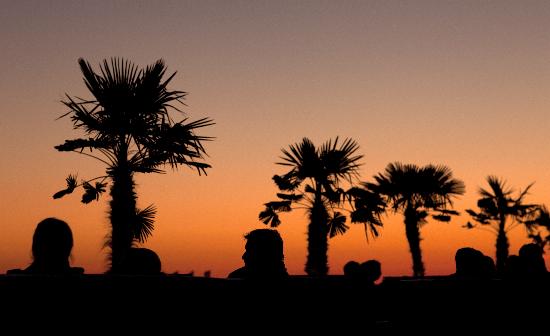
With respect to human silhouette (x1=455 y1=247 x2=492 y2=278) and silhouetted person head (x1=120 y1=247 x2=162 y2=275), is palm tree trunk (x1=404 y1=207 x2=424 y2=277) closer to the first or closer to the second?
human silhouette (x1=455 y1=247 x2=492 y2=278)

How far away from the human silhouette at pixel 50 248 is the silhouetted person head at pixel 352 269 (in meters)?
2.35

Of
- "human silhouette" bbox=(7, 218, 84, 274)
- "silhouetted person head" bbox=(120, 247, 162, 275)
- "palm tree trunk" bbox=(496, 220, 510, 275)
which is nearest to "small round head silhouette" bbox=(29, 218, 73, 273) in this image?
"human silhouette" bbox=(7, 218, 84, 274)

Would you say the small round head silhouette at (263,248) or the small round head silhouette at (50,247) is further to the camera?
the small round head silhouette at (50,247)

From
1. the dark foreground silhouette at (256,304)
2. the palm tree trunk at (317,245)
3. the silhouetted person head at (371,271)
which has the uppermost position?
the palm tree trunk at (317,245)

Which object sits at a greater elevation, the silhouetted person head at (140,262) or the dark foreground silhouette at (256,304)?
the silhouetted person head at (140,262)

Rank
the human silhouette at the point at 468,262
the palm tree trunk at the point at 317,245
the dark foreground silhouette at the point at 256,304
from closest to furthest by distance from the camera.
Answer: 1. the dark foreground silhouette at the point at 256,304
2. the human silhouette at the point at 468,262
3. the palm tree trunk at the point at 317,245

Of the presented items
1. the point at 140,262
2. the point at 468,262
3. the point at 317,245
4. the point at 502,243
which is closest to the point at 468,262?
the point at 468,262

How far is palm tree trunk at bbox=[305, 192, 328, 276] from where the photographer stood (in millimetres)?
20531

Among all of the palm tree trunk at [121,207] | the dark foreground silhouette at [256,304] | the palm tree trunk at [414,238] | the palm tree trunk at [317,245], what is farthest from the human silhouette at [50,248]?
the palm tree trunk at [414,238]

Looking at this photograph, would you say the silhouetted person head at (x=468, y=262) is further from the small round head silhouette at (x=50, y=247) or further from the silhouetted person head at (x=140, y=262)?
the small round head silhouette at (x=50, y=247)

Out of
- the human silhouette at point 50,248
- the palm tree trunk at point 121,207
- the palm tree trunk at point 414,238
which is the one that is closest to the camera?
the human silhouette at point 50,248

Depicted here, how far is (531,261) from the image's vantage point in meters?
6.00

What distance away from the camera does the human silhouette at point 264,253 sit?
166 inches

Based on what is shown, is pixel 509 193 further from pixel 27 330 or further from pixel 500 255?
pixel 27 330
